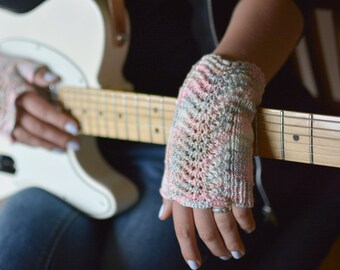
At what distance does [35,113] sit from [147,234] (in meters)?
0.25

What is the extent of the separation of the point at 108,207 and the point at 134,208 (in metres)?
0.04

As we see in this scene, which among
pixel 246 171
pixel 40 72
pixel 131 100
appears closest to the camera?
pixel 246 171

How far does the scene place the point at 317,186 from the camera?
27.2 inches

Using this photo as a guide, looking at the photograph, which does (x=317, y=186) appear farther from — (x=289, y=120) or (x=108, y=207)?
(x=108, y=207)

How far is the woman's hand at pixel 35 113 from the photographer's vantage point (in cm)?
78

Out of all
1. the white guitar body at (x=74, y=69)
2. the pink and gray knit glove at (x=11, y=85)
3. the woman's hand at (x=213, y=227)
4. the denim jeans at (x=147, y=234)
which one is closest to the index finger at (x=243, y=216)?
the woman's hand at (x=213, y=227)

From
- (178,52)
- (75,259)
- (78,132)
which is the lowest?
(75,259)

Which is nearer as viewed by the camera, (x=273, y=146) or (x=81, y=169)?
(x=273, y=146)

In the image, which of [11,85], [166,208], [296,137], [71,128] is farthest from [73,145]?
[296,137]

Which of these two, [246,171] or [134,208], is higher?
[246,171]

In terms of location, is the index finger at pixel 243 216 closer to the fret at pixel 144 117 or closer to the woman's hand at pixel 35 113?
the fret at pixel 144 117

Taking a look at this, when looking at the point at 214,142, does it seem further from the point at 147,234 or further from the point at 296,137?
the point at 147,234

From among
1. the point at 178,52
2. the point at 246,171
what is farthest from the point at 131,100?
the point at 246,171

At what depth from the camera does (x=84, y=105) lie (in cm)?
77
